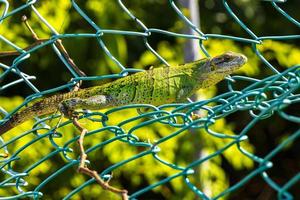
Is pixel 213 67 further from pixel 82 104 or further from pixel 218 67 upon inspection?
pixel 82 104

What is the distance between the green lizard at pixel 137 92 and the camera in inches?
123

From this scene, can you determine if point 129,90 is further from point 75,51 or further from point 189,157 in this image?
point 75,51

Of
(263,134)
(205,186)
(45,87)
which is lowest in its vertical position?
(263,134)

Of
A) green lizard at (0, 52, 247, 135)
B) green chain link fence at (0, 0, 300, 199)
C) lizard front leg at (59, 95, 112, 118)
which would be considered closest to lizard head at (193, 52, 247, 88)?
green lizard at (0, 52, 247, 135)

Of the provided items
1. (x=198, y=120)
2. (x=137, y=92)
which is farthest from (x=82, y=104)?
(x=198, y=120)

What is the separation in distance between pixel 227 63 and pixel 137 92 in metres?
0.43

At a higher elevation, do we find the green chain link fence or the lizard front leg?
the green chain link fence

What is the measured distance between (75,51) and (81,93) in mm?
2051

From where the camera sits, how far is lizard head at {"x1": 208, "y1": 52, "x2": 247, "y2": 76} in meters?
3.24

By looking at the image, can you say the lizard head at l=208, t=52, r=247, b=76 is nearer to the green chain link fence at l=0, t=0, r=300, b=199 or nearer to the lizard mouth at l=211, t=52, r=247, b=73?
the lizard mouth at l=211, t=52, r=247, b=73

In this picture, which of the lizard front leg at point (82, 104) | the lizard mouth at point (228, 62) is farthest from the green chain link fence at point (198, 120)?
the lizard mouth at point (228, 62)

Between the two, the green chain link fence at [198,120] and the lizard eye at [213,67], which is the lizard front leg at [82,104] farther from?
the lizard eye at [213,67]

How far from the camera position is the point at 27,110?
10.3 feet

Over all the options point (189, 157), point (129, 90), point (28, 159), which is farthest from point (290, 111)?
point (129, 90)
